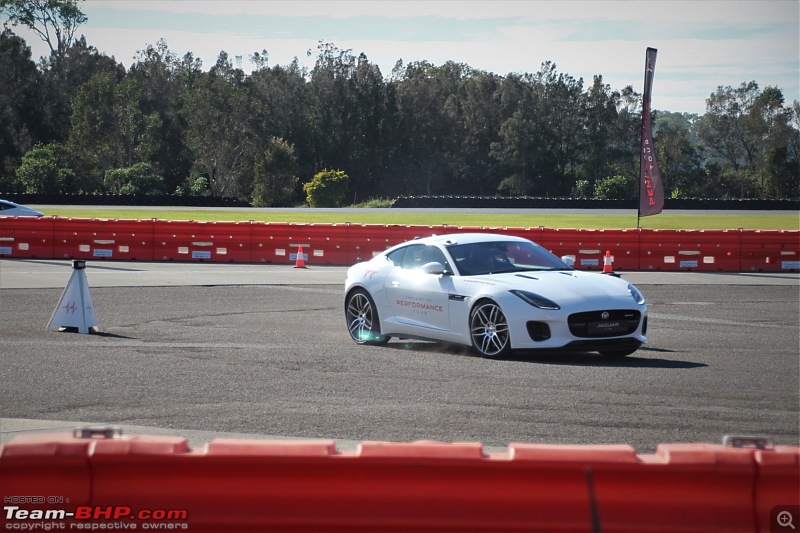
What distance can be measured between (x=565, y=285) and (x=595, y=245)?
1540 centimetres

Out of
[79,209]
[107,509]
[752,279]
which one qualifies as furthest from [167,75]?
[107,509]

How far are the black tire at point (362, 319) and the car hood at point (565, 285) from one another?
4.84 ft

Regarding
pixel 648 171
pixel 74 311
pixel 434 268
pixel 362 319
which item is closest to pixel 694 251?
pixel 648 171

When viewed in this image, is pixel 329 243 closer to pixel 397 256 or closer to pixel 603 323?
pixel 397 256

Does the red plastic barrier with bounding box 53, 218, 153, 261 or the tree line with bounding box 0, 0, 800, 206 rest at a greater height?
the tree line with bounding box 0, 0, 800, 206

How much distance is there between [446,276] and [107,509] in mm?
8355

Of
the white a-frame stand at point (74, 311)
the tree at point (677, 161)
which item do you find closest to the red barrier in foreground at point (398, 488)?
the white a-frame stand at point (74, 311)

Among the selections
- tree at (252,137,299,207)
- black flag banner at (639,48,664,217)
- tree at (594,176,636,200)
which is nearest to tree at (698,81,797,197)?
tree at (594,176,636,200)

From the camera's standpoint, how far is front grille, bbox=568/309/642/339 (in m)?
10.8

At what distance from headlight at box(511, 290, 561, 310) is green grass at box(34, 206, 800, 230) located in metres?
33.4

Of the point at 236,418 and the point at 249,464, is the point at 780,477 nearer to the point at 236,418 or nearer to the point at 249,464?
the point at 249,464

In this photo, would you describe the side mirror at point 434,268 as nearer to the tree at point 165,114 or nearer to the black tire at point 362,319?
the black tire at point 362,319

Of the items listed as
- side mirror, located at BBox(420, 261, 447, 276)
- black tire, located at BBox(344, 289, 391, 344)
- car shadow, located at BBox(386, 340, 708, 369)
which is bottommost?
car shadow, located at BBox(386, 340, 708, 369)

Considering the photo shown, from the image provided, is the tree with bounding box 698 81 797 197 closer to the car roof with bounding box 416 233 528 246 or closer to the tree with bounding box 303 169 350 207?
the tree with bounding box 303 169 350 207
